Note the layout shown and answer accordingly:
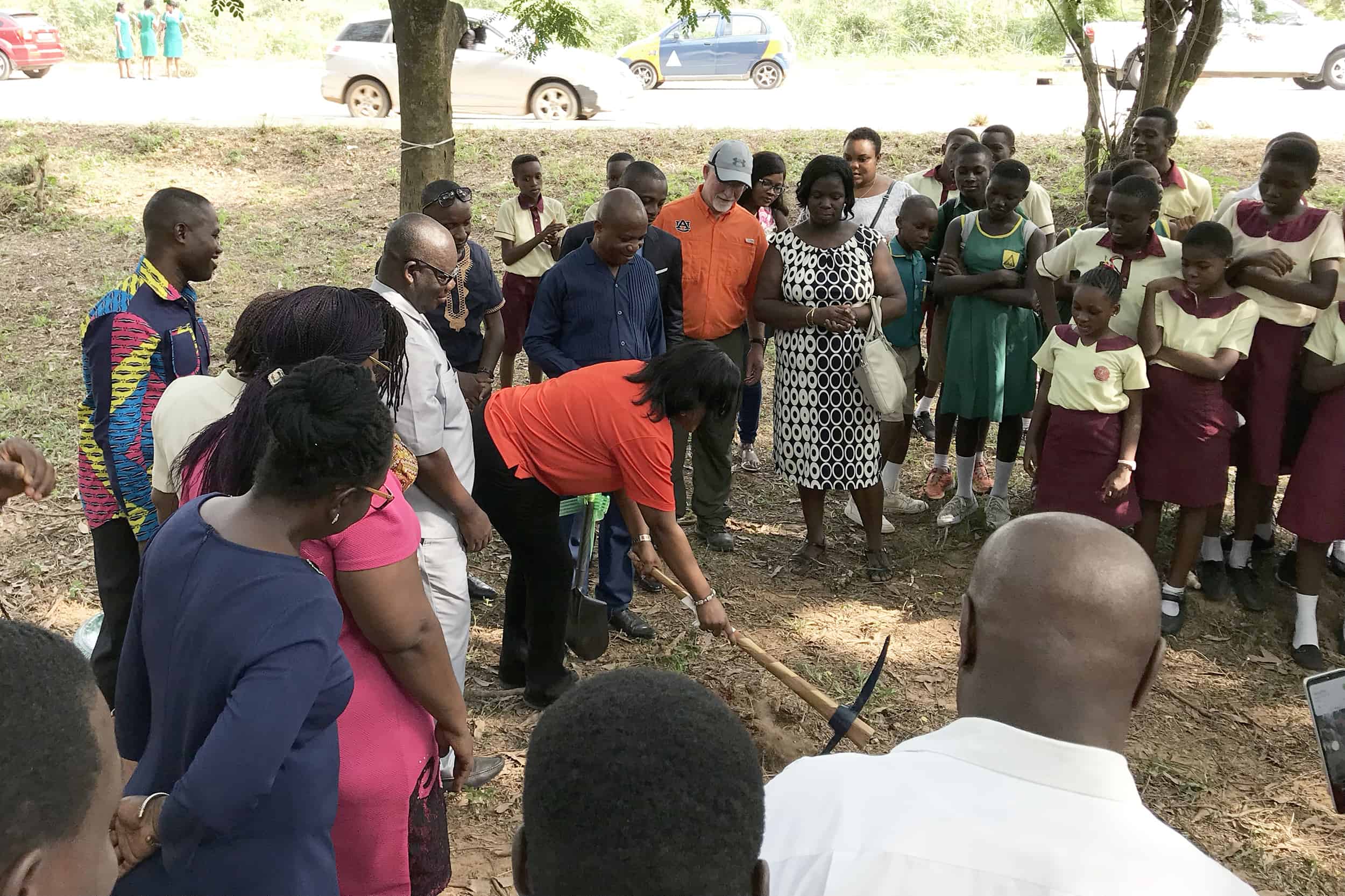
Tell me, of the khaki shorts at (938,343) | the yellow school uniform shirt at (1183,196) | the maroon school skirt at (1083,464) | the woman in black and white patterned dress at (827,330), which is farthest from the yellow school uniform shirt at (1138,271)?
the khaki shorts at (938,343)

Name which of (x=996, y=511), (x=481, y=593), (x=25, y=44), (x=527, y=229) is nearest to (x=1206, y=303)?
(x=996, y=511)

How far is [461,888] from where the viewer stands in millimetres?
3521

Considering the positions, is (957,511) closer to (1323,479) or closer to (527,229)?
(1323,479)

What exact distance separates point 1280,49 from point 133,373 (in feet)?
60.1

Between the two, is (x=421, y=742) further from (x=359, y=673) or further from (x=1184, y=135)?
(x=1184, y=135)

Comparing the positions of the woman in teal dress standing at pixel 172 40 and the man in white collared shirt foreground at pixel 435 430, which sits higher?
the woman in teal dress standing at pixel 172 40

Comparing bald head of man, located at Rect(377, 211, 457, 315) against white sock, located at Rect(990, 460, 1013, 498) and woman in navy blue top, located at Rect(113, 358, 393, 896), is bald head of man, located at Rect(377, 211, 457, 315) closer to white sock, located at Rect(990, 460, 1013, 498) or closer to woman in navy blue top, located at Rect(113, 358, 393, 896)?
woman in navy blue top, located at Rect(113, 358, 393, 896)

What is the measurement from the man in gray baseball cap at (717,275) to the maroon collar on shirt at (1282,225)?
7.56 ft

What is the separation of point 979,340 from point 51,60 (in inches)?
716

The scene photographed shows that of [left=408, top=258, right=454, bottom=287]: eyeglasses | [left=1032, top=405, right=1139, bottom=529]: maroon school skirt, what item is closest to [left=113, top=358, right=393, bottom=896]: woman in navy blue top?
[left=408, top=258, right=454, bottom=287]: eyeglasses

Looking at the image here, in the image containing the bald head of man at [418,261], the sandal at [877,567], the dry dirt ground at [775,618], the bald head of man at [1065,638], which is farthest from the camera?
the sandal at [877,567]

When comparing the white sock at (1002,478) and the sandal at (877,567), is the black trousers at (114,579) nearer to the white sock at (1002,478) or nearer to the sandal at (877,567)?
the sandal at (877,567)

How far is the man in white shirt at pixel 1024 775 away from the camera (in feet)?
4.86

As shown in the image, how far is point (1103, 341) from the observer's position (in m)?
4.83
